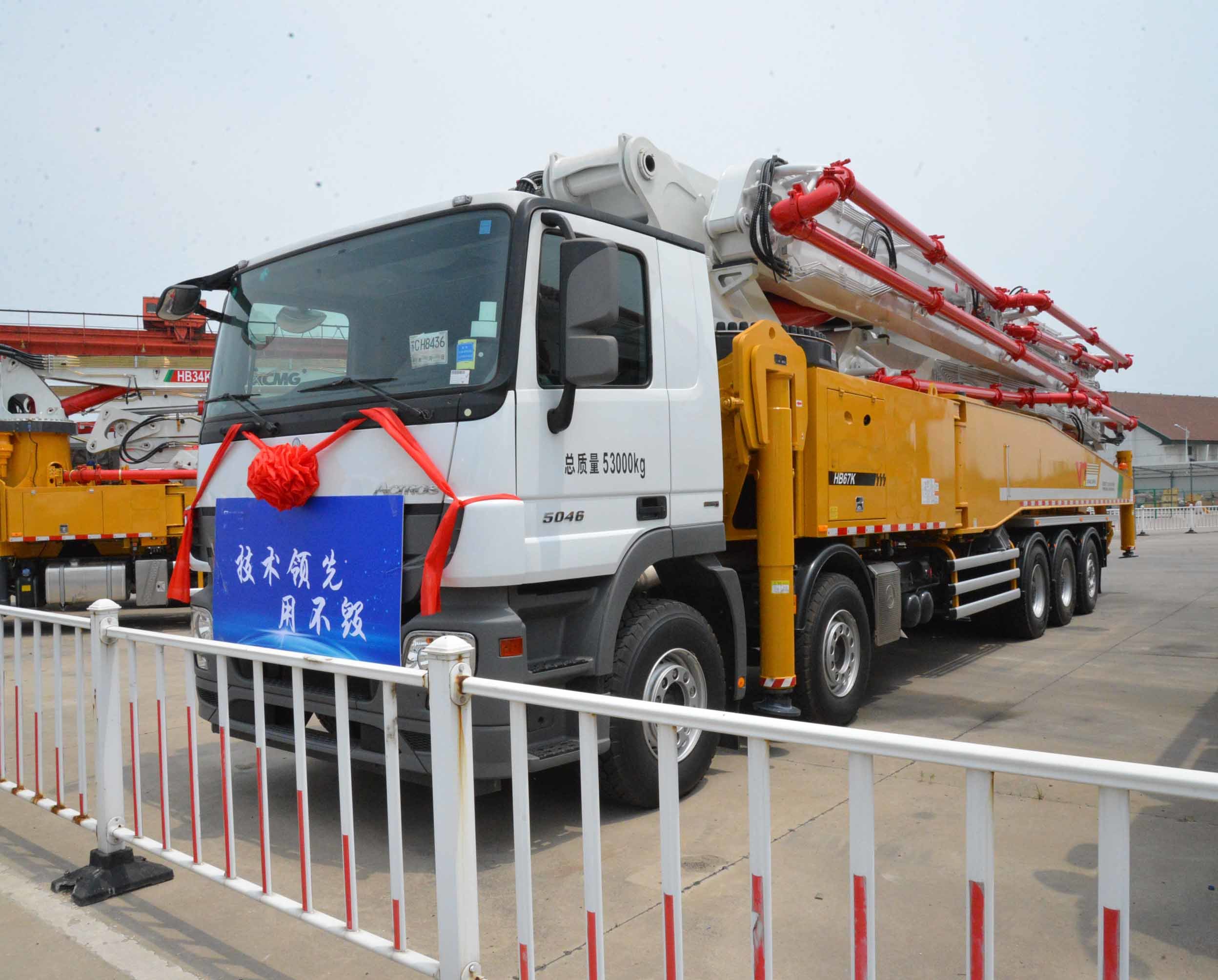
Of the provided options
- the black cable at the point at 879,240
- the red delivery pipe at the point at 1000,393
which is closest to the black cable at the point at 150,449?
the red delivery pipe at the point at 1000,393

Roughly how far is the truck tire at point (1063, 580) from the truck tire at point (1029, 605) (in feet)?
1.53

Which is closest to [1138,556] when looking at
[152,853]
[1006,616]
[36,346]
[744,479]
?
[1006,616]

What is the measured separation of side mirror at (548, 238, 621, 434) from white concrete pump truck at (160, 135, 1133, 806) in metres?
0.01

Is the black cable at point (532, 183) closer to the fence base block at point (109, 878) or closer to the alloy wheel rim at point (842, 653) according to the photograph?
the alloy wheel rim at point (842, 653)

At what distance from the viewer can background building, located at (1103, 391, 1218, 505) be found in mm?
50406

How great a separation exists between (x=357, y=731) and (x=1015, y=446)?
23.5ft

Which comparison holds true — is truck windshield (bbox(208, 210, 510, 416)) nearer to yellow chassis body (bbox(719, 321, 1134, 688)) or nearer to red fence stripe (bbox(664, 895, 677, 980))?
yellow chassis body (bbox(719, 321, 1134, 688))

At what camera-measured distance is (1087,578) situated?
11.1 metres

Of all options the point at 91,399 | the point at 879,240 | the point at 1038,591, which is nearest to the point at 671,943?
the point at 879,240

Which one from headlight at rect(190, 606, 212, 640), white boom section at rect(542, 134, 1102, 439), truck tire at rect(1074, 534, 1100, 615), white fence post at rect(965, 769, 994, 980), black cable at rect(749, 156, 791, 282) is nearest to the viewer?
white fence post at rect(965, 769, 994, 980)

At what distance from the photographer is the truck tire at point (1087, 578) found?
10992 millimetres

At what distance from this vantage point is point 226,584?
4.44 metres

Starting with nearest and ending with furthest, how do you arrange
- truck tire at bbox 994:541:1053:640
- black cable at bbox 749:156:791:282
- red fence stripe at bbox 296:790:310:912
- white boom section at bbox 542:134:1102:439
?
red fence stripe at bbox 296:790:310:912 → white boom section at bbox 542:134:1102:439 → black cable at bbox 749:156:791:282 → truck tire at bbox 994:541:1053:640

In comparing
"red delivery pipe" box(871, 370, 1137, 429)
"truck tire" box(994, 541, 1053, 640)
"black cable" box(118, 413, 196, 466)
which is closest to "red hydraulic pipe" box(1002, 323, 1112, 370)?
"red delivery pipe" box(871, 370, 1137, 429)
